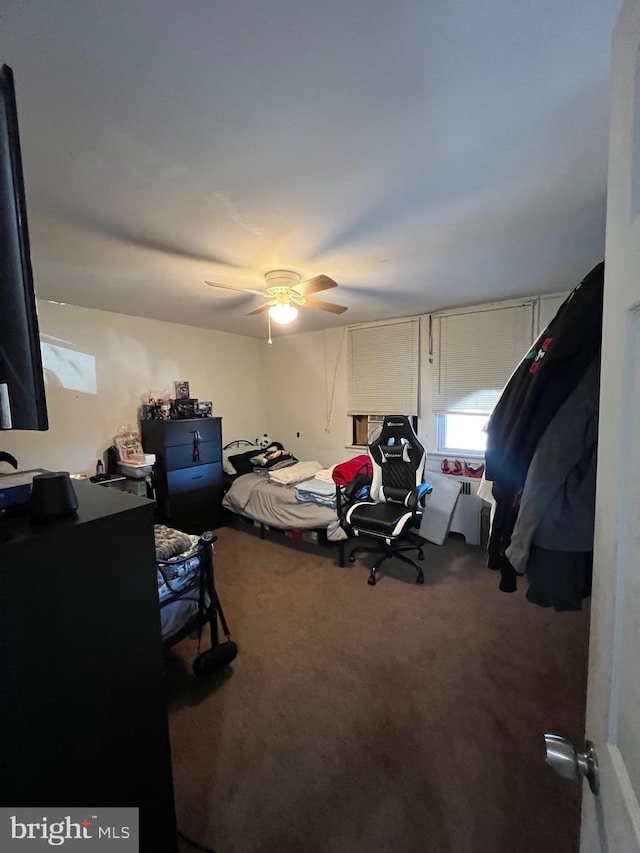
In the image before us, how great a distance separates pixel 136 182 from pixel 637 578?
193cm

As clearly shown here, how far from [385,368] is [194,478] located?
101 inches

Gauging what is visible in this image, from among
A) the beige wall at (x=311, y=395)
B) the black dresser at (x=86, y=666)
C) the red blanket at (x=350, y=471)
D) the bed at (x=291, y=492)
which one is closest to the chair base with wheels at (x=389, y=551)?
the bed at (x=291, y=492)

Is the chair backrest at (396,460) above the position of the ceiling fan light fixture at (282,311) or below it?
below

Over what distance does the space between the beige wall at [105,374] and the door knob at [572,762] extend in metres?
3.84

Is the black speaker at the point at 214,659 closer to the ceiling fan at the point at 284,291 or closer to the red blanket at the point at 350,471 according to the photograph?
the red blanket at the point at 350,471

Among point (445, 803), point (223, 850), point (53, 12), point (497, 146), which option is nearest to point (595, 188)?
point (497, 146)

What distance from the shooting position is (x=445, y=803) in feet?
4.37

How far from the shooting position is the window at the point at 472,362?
326 centimetres

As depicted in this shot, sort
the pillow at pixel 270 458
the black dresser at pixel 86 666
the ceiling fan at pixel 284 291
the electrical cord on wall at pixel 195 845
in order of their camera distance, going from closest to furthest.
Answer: the black dresser at pixel 86 666 < the electrical cord on wall at pixel 195 845 < the ceiling fan at pixel 284 291 < the pillow at pixel 270 458

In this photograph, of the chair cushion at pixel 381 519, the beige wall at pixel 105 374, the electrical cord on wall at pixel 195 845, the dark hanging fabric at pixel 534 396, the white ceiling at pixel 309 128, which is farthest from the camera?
the beige wall at pixel 105 374

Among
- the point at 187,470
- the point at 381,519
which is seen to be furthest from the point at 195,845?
the point at 187,470

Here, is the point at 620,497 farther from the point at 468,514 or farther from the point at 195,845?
the point at 468,514

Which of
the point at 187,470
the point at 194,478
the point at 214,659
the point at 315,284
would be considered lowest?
the point at 214,659

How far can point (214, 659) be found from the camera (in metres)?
1.91
